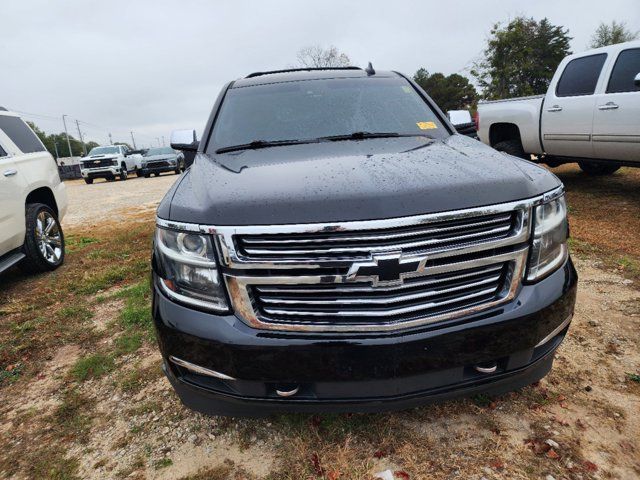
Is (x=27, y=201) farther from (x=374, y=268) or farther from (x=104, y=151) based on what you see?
(x=104, y=151)

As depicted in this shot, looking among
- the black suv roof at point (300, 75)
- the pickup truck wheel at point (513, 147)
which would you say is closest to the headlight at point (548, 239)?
the black suv roof at point (300, 75)

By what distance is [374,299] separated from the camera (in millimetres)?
1483

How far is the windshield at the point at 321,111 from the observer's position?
8.39 feet

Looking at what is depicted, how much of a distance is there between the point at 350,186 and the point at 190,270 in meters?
0.67

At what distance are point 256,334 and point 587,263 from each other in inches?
136

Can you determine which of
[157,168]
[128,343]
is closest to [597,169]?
[128,343]

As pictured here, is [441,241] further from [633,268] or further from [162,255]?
[633,268]

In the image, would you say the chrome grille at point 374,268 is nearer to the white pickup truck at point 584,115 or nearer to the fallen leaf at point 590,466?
the fallen leaf at point 590,466

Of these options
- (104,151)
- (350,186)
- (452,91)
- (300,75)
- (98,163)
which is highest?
(452,91)

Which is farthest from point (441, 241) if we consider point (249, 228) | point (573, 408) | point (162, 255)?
point (573, 408)

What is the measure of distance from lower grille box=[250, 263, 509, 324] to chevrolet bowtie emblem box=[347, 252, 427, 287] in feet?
0.11

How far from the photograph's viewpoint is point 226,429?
2006 millimetres

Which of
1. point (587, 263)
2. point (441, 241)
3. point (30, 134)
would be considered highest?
point (30, 134)

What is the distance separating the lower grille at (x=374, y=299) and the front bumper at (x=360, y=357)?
0.06 metres
